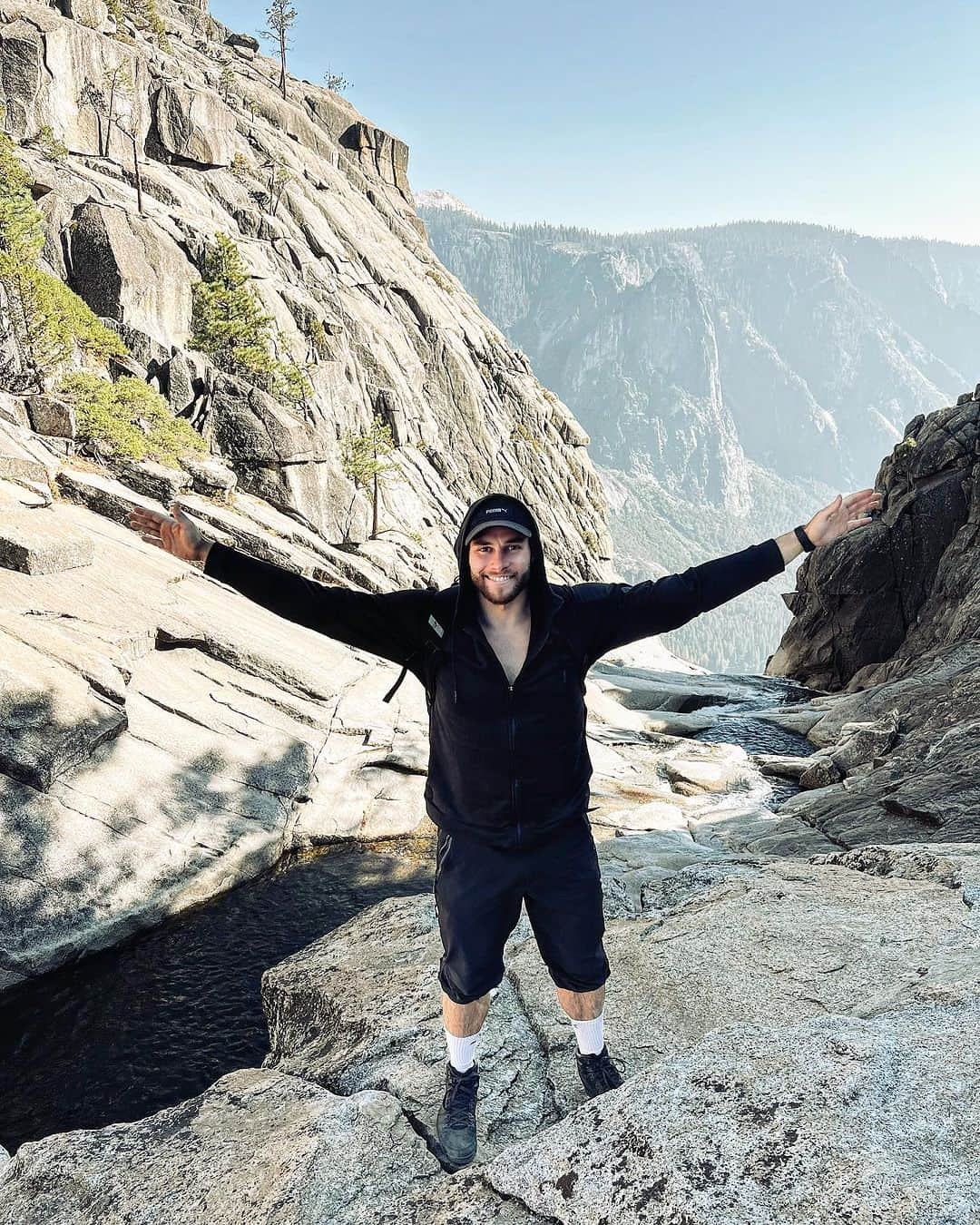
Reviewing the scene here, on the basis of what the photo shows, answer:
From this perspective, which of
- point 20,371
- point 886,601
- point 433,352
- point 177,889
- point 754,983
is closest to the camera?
point 754,983

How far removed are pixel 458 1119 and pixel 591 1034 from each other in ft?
3.48

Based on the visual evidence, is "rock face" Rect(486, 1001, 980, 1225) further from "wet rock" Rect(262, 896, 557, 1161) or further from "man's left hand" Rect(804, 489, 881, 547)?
"man's left hand" Rect(804, 489, 881, 547)

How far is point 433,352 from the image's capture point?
74625 mm

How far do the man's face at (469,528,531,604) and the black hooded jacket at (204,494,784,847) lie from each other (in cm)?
11

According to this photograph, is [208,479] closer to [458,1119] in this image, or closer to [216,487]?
[216,487]

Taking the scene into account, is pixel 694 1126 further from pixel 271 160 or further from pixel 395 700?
pixel 271 160

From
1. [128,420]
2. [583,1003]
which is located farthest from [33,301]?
[583,1003]

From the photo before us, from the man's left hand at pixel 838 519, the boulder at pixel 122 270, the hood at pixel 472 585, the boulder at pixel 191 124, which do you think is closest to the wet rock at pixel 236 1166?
the hood at pixel 472 585

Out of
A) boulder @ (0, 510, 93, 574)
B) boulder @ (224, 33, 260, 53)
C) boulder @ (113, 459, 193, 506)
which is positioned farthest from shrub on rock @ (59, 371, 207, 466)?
boulder @ (224, 33, 260, 53)

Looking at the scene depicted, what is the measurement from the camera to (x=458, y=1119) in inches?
206

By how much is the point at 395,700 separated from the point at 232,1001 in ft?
41.0

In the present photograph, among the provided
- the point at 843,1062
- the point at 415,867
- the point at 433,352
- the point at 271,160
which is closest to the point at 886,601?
the point at 415,867

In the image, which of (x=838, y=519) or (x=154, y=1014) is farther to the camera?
(x=154, y=1014)

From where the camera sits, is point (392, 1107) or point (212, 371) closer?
point (392, 1107)
